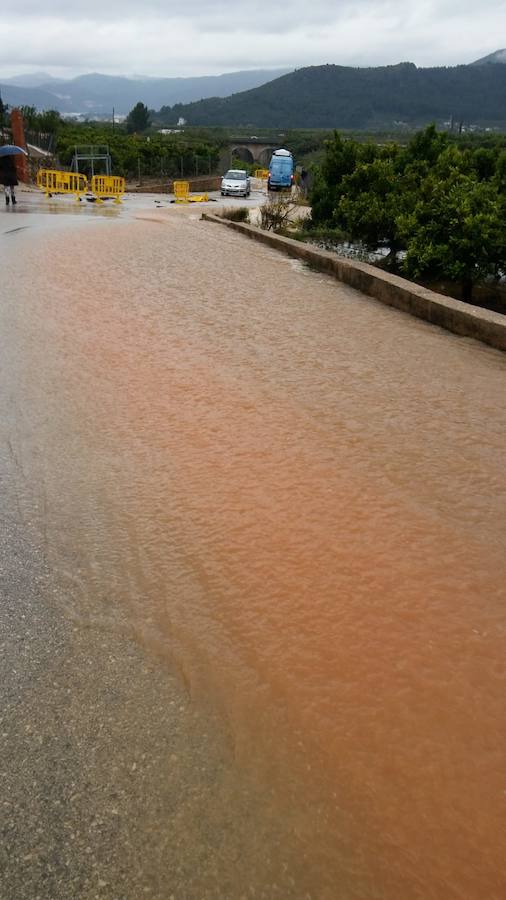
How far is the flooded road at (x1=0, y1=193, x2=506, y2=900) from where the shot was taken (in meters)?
2.17

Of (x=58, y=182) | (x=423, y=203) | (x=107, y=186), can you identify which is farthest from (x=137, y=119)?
(x=423, y=203)

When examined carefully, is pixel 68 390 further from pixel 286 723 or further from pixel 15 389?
pixel 286 723

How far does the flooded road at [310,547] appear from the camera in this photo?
2172 millimetres

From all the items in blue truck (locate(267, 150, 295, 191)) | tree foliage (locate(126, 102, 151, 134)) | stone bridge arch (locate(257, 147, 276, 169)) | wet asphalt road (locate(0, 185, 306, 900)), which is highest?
tree foliage (locate(126, 102, 151, 134))

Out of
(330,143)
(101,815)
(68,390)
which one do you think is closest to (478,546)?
(101,815)

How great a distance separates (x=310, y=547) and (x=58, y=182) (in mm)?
25962

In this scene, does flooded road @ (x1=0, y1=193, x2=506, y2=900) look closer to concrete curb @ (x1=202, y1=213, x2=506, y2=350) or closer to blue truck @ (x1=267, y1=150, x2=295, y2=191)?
concrete curb @ (x1=202, y1=213, x2=506, y2=350)

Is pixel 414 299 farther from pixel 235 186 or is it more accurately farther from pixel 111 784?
pixel 235 186

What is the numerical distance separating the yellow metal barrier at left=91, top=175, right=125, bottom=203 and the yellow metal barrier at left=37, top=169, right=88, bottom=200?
0.48 metres

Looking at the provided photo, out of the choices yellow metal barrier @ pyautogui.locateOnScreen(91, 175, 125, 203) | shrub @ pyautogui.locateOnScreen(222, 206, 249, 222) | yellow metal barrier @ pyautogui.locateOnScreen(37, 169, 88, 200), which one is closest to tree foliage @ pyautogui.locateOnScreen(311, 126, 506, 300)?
shrub @ pyautogui.locateOnScreen(222, 206, 249, 222)

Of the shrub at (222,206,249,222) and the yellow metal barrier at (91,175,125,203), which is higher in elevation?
the yellow metal barrier at (91,175,125,203)

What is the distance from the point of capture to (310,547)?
3.46 metres

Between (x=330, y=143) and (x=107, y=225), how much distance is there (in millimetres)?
5175

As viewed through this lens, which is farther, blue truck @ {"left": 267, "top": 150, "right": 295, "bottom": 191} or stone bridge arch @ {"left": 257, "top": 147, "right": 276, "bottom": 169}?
stone bridge arch @ {"left": 257, "top": 147, "right": 276, "bottom": 169}
